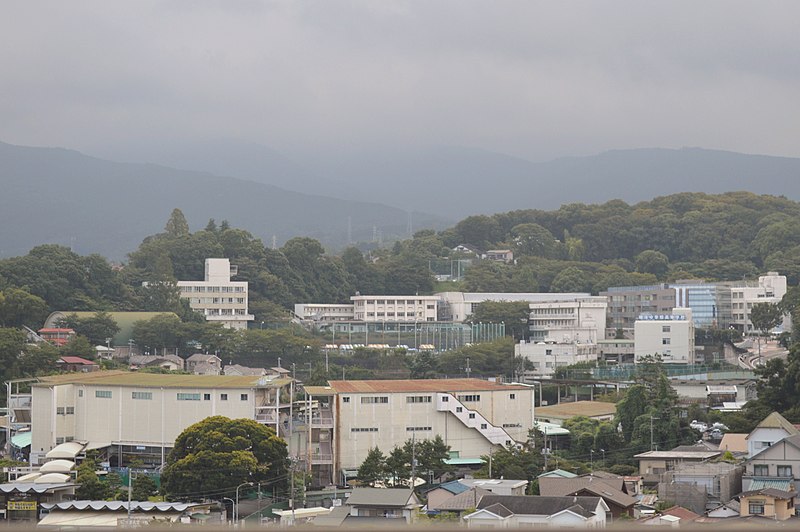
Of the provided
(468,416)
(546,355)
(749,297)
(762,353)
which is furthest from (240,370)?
(749,297)

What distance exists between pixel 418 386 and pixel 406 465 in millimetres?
6130

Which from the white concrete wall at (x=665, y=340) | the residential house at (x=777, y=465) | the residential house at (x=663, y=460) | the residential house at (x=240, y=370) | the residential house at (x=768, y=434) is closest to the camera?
the residential house at (x=777, y=465)

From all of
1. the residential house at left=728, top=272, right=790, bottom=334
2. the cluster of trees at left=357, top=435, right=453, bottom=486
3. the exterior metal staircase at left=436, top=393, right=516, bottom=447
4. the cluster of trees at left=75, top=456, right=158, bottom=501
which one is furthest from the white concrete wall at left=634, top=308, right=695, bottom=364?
the cluster of trees at left=75, top=456, right=158, bottom=501

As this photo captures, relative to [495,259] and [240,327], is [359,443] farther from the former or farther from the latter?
[495,259]

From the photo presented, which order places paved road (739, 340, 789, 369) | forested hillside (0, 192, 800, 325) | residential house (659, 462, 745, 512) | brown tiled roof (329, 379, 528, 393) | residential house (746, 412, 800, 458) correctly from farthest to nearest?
forested hillside (0, 192, 800, 325), paved road (739, 340, 789, 369), brown tiled roof (329, 379, 528, 393), residential house (746, 412, 800, 458), residential house (659, 462, 745, 512)

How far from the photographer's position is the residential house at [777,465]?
2569cm

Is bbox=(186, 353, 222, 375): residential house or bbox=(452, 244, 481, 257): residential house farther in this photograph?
bbox=(452, 244, 481, 257): residential house

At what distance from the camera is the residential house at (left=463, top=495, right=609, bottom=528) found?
73.5ft

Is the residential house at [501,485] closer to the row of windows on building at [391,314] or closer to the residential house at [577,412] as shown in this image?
the residential house at [577,412]

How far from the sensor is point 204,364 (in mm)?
52125

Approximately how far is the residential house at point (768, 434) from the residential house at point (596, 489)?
2.95 meters

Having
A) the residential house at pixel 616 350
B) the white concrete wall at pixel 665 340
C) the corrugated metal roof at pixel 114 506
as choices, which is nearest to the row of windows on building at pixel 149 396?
the corrugated metal roof at pixel 114 506

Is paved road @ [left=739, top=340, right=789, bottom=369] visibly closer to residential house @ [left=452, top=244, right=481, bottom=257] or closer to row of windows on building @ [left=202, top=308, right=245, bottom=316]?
row of windows on building @ [left=202, top=308, right=245, bottom=316]

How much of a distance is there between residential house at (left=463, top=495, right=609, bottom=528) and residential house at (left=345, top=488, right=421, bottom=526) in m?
1.78
